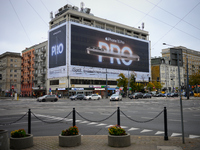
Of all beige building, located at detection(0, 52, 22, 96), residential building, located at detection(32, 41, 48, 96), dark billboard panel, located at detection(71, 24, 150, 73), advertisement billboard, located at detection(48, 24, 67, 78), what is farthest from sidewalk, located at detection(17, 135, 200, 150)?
beige building, located at detection(0, 52, 22, 96)

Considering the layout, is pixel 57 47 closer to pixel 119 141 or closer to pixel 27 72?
pixel 27 72

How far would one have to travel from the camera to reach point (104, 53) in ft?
289

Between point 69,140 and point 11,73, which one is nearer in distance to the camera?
point 69,140

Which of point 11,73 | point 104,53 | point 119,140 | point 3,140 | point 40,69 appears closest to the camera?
point 3,140

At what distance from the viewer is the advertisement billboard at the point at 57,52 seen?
77688 millimetres

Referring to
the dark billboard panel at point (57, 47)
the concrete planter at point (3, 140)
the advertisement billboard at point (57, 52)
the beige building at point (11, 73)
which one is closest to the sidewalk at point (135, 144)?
the concrete planter at point (3, 140)

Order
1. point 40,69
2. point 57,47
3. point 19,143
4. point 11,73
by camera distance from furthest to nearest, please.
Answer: point 11,73, point 40,69, point 57,47, point 19,143

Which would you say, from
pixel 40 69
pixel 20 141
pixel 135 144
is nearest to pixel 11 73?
pixel 40 69

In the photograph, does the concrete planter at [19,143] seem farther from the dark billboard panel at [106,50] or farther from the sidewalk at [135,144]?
the dark billboard panel at [106,50]

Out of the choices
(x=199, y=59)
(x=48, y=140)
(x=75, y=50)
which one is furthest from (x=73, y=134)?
(x=199, y=59)

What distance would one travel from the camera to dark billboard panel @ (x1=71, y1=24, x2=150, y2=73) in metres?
79.4

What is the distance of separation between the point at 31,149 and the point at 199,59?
411ft

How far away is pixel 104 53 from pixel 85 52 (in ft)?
32.9

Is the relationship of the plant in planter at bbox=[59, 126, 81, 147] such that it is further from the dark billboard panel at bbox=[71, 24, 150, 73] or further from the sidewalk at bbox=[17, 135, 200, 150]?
the dark billboard panel at bbox=[71, 24, 150, 73]
